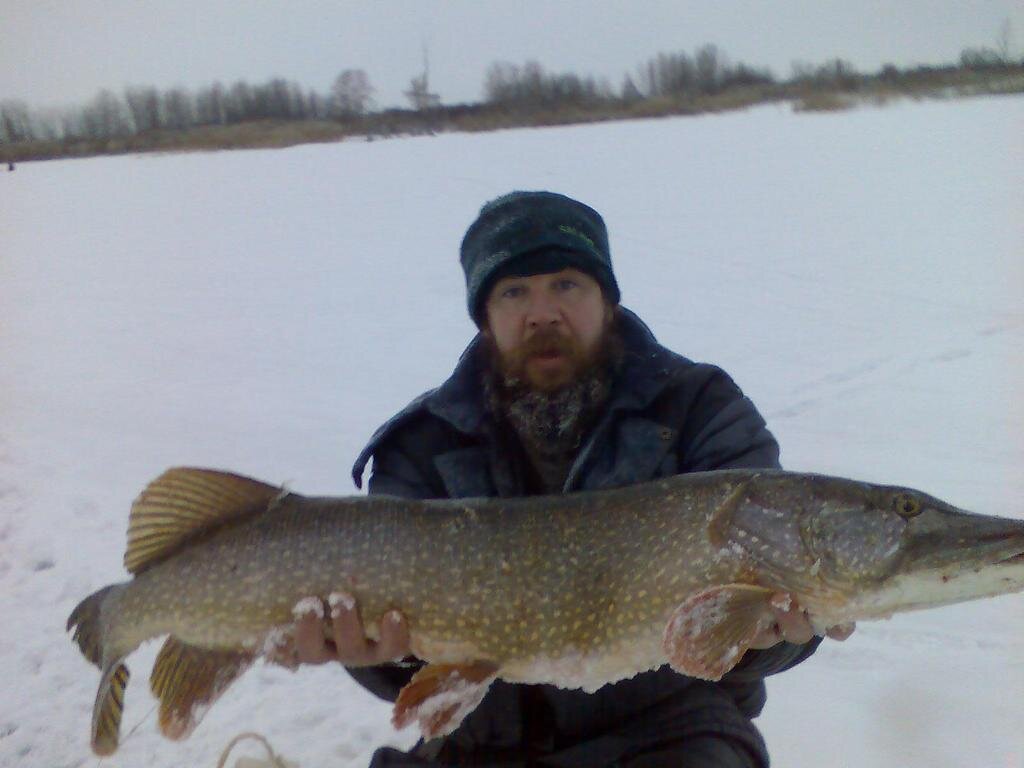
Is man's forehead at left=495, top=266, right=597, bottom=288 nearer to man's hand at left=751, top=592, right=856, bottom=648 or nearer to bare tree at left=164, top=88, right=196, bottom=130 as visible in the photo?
man's hand at left=751, top=592, right=856, bottom=648

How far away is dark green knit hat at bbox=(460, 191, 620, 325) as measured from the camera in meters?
2.00

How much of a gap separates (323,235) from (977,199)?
7.21 metres

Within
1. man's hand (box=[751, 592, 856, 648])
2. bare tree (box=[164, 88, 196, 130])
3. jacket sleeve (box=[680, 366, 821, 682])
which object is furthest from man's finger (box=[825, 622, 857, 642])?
bare tree (box=[164, 88, 196, 130])

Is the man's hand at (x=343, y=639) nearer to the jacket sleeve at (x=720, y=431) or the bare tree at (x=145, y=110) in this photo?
the jacket sleeve at (x=720, y=431)

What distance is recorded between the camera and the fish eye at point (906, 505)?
1435 millimetres

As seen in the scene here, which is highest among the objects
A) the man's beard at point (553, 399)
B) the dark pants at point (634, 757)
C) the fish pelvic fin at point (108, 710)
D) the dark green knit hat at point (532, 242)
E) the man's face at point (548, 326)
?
the dark green knit hat at point (532, 242)

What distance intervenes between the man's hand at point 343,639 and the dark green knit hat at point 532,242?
0.84 m

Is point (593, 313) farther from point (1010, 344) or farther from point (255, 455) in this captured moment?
point (1010, 344)

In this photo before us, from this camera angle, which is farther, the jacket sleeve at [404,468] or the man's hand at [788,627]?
the jacket sleeve at [404,468]

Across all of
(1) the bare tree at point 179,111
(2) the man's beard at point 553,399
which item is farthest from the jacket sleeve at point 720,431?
(1) the bare tree at point 179,111

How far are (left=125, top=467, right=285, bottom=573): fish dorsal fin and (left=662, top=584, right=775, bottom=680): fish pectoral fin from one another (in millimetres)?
834

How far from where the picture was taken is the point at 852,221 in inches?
343

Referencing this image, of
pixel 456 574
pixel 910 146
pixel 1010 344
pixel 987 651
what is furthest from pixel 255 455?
pixel 910 146

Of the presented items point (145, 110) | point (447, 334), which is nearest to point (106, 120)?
point (145, 110)
